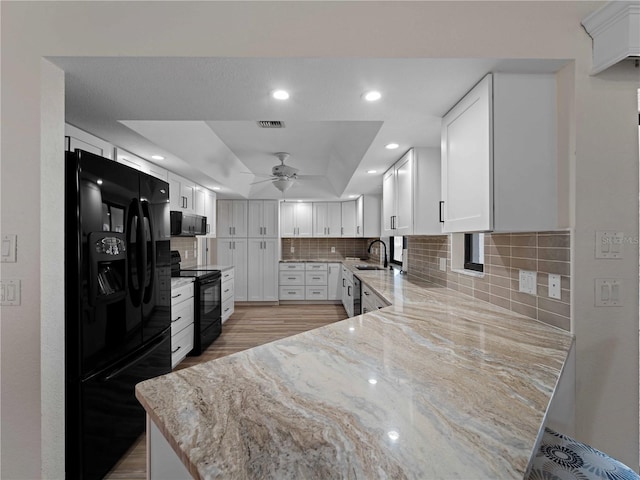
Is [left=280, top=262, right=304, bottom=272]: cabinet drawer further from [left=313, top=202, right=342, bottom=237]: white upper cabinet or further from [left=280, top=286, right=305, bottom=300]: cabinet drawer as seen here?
[left=313, top=202, right=342, bottom=237]: white upper cabinet

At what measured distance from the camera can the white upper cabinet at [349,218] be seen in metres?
6.53

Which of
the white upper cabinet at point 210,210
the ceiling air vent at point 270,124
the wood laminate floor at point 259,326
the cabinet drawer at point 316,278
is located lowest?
the wood laminate floor at point 259,326

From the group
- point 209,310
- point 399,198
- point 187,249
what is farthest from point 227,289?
point 399,198

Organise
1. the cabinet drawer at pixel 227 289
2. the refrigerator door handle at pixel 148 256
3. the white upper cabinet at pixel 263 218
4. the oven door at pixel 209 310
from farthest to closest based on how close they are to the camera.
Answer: the white upper cabinet at pixel 263 218 → the cabinet drawer at pixel 227 289 → the oven door at pixel 209 310 → the refrigerator door handle at pixel 148 256

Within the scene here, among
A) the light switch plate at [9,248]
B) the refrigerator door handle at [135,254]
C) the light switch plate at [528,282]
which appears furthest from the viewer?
the refrigerator door handle at [135,254]

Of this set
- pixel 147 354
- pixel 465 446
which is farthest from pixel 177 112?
pixel 465 446

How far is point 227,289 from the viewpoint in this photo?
4.68 m

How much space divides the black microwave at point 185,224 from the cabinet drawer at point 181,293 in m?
0.61

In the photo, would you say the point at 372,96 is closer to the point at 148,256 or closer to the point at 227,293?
the point at 148,256

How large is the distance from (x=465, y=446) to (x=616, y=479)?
1.95 feet

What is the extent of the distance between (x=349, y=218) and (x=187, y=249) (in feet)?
10.9

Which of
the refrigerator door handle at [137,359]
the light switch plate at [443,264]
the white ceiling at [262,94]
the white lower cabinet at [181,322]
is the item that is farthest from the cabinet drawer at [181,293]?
the light switch plate at [443,264]

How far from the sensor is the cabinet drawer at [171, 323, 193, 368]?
116 inches

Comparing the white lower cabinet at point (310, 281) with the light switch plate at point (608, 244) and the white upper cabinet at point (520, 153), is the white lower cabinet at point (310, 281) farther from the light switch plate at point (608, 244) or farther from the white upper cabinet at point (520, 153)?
the light switch plate at point (608, 244)
